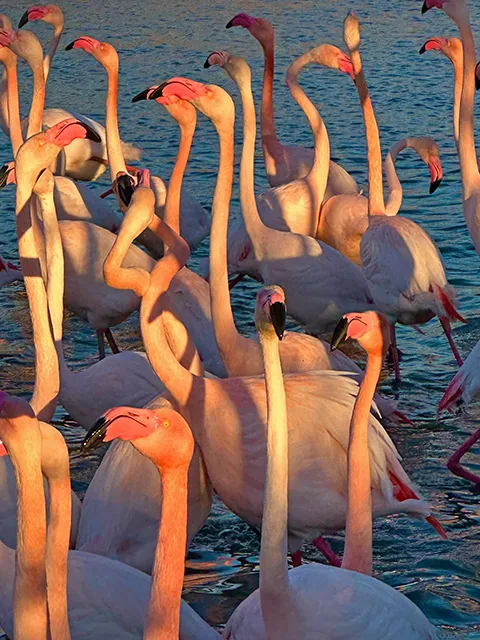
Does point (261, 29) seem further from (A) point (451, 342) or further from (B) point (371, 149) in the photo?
(A) point (451, 342)

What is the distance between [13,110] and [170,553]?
3.88 metres

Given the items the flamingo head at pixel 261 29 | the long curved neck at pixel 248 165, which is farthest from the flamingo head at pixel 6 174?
the flamingo head at pixel 261 29

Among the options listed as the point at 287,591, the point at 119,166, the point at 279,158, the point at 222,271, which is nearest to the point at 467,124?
the point at 279,158

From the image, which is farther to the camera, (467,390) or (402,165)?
(402,165)

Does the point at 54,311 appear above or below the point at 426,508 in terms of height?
above

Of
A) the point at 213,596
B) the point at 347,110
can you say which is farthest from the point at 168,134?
the point at 213,596

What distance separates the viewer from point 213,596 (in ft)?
14.4

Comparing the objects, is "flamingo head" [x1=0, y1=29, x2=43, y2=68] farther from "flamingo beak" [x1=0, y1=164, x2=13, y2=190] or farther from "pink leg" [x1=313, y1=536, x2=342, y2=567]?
"pink leg" [x1=313, y1=536, x2=342, y2=567]

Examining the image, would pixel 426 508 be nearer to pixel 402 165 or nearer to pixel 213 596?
pixel 213 596

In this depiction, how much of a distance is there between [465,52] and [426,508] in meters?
3.55

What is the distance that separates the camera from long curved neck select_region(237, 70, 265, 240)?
555cm

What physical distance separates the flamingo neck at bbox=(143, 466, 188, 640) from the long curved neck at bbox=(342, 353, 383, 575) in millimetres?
832

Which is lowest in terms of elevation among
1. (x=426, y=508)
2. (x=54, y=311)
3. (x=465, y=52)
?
(x=426, y=508)

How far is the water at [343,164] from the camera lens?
457cm
